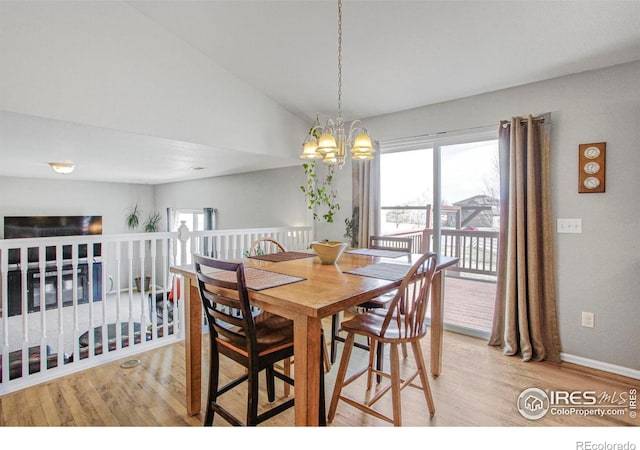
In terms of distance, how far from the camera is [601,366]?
2562 mm

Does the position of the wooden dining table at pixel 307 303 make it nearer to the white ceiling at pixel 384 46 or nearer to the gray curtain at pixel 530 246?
the gray curtain at pixel 530 246

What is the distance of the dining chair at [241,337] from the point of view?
1485 mm

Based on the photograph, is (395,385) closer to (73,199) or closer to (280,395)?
(280,395)

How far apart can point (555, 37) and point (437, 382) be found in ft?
8.25

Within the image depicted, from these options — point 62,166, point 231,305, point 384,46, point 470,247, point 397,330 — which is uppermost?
point 384,46

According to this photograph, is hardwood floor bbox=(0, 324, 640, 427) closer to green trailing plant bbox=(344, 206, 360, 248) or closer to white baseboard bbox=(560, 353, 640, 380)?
white baseboard bbox=(560, 353, 640, 380)

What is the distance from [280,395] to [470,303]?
2.61 meters

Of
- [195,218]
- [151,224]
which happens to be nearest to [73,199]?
[151,224]

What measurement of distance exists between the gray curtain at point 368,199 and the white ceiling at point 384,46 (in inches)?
27.4

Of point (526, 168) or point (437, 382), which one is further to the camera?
point (526, 168)

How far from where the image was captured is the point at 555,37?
2236 millimetres

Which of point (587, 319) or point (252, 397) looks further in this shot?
point (587, 319)

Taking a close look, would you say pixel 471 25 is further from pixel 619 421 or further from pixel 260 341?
pixel 619 421

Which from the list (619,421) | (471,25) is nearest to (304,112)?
(471,25)
